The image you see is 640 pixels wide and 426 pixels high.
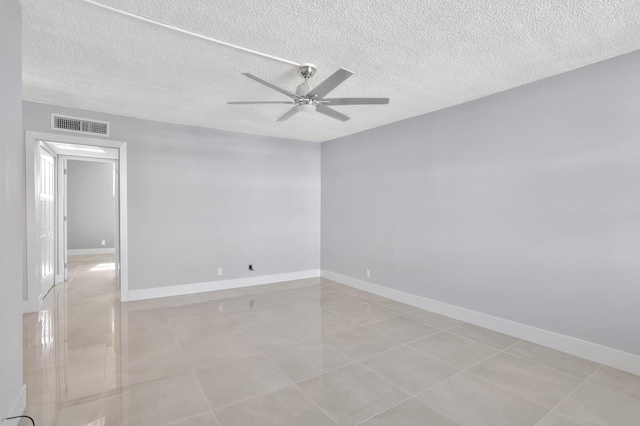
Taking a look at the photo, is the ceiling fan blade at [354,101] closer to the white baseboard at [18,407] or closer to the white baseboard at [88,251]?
the white baseboard at [18,407]

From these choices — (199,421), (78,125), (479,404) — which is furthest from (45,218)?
(479,404)

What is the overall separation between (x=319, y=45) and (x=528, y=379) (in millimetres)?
3217

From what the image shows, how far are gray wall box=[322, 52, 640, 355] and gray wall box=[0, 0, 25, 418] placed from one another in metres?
4.16

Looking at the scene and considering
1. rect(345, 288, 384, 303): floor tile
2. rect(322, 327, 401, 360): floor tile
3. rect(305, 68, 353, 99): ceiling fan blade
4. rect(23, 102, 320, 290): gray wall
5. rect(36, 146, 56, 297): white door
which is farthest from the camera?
rect(345, 288, 384, 303): floor tile

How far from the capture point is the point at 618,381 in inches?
99.7

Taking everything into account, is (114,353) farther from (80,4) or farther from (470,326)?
(470,326)

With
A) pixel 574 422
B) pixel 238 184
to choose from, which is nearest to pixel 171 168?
pixel 238 184

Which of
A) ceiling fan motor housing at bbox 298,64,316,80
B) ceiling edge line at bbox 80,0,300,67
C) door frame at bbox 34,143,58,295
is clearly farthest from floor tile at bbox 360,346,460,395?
door frame at bbox 34,143,58,295

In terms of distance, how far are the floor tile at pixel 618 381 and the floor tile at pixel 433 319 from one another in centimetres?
136

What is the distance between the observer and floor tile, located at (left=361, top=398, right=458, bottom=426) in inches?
80.3


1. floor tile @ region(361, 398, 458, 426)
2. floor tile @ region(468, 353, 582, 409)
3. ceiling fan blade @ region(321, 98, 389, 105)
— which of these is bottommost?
floor tile @ region(468, 353, 582, 409)

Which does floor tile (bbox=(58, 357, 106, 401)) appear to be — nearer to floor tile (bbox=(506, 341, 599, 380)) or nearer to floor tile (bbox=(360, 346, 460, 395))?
floor tile (bbox=(360, 346, 460, 395))

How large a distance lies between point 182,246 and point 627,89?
561 cm

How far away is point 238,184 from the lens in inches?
216
